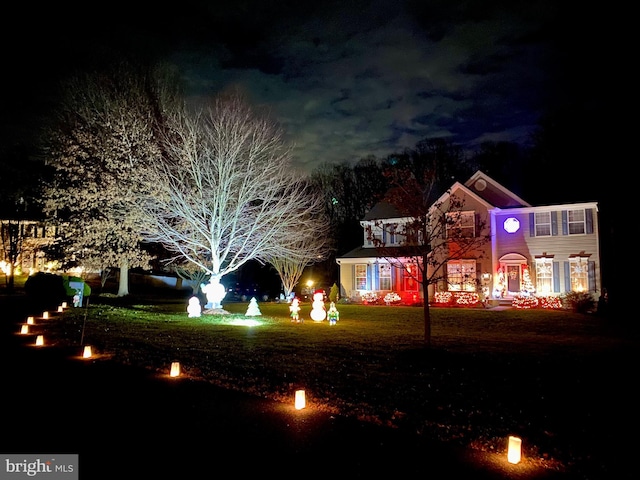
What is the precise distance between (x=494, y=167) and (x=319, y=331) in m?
35.2

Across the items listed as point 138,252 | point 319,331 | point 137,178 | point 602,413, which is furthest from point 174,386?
point 138,252

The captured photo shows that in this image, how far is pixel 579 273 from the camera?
84.2 feet

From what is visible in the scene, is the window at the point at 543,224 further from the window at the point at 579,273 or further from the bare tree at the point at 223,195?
the bare tree at the point at 223,195

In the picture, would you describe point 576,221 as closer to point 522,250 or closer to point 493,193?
point 522,250

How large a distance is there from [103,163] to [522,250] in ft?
80.8

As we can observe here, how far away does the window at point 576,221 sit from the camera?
26062 millimetres

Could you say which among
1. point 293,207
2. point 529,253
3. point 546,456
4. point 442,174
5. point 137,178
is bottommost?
point 546,456

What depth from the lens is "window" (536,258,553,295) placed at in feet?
86.3

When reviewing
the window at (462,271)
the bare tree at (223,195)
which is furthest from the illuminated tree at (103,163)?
the window at (462,271)

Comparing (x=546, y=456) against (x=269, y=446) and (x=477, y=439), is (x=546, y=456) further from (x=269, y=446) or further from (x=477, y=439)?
(x=269, y=446)

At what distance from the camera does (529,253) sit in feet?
88.4

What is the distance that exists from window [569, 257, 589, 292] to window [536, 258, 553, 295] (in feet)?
3.36

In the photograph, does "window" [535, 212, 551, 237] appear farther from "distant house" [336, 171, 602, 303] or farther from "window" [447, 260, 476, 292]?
"window" [447, 260, 476, 292]

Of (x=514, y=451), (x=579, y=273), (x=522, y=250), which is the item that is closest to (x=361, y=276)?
(x=522, y=250)
